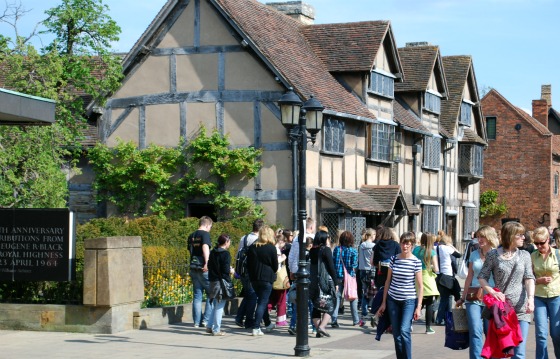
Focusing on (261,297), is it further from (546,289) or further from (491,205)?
(491,205)

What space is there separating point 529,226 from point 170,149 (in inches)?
1172

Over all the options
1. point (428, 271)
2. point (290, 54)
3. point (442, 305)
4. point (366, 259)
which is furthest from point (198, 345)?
point (290, 54)

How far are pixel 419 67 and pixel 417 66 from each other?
0.40 feet

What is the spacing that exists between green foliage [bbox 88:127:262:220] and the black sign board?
39.5 ft

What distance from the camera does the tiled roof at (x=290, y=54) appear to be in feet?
95.2

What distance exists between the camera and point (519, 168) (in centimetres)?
5497

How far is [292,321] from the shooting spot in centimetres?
1750

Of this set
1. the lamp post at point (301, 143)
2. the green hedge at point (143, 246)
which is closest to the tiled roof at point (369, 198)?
the green hedge at point (143, 246)

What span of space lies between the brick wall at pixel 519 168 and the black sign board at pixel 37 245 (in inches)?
1605

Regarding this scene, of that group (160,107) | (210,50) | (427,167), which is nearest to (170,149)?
(160,107)

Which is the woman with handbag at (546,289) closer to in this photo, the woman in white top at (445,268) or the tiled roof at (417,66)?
the woman in white top at (445,268)

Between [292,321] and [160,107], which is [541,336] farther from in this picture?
[160,107]

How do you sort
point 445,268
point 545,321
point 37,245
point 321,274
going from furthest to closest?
point 445,268, point 37,245, point 321,274, point 545,321

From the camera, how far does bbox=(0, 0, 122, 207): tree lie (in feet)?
90.4
